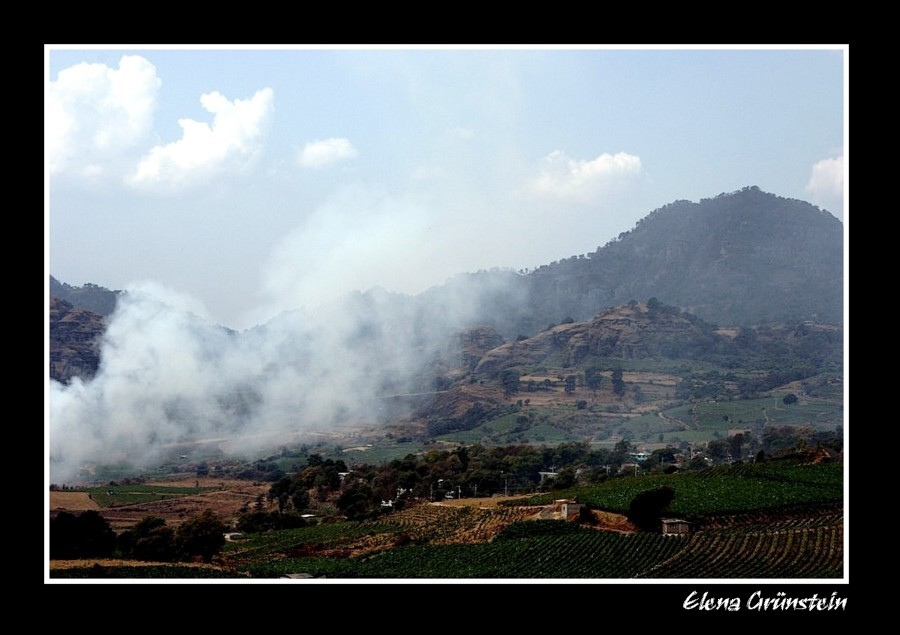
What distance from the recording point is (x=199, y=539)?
1480 centimetres

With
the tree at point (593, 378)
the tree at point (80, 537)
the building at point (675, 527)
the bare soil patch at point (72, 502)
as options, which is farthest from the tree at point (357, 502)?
the tree at point (593, 378)

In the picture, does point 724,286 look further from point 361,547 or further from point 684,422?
point 361,547

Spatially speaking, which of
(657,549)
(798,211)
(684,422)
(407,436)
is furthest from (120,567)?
(798,211)

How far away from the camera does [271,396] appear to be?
2509 cm

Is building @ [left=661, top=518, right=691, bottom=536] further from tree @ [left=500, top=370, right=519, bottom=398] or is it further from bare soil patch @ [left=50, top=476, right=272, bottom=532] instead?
tree @ [left=500, top=370, right=519, bottom=398]

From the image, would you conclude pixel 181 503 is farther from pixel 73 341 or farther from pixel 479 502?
pixel 479 502

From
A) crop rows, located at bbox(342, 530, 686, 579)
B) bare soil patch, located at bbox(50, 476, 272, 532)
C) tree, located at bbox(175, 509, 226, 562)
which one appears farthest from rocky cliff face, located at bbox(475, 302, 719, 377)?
tree, located at bbox(175, 509, 226, 562)

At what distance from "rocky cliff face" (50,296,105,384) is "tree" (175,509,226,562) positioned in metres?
5.65

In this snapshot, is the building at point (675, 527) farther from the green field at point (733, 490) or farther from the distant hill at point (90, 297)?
the distant hill at point (90, 297)

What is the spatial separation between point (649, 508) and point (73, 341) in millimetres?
12424

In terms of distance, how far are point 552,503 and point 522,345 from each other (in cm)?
1639

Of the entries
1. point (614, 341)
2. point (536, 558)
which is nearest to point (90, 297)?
point (536, 558)

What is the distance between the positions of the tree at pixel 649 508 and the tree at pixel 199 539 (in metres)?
A: 6.34

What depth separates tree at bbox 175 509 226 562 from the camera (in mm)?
14766
